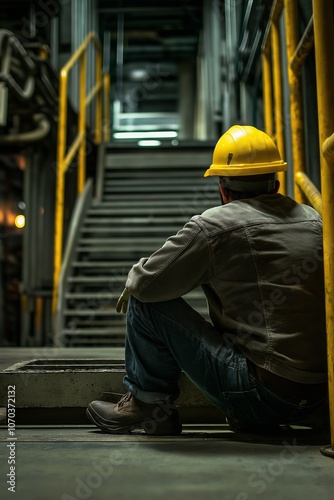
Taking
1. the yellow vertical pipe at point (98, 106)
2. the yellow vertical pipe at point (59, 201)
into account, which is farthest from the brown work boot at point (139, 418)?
the yellow vertical pipe at point (98, 106)

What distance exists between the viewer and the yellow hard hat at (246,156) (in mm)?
2189

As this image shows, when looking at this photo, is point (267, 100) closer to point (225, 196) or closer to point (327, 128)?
point (225, 196)

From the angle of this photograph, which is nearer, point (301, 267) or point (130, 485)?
point (130, 485)

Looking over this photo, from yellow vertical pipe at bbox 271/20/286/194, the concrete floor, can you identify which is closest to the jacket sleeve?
the concrete floor

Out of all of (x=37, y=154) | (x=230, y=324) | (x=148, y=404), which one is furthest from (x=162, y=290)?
(x=37, y=154)

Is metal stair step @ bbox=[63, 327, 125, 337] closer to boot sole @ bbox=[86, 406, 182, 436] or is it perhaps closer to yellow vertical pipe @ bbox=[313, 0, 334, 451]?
boot sole @ bbox=[86, 406, 182, 436]

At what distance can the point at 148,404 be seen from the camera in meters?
2.21

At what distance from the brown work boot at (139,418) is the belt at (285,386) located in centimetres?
40

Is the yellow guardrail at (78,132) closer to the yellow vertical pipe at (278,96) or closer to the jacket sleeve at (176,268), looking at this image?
the yellow vertical pipe at (278,96)

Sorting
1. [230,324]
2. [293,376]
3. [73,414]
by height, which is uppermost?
[230,324]

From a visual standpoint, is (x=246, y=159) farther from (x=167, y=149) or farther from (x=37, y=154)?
(x=167, y=149)

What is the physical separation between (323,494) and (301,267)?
81cm

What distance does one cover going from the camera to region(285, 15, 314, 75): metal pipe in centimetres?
295

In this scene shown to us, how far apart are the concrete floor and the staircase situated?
3274mm
